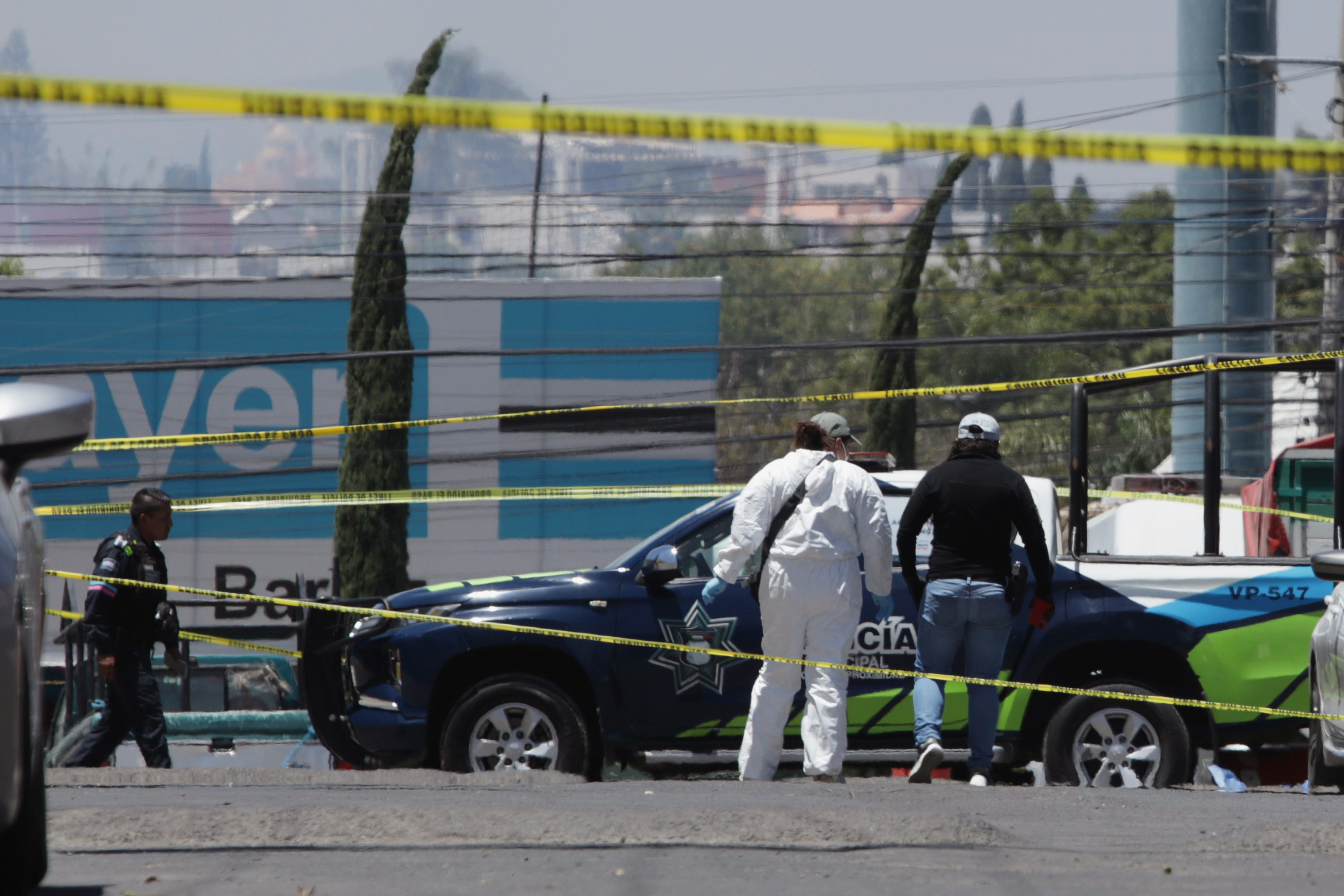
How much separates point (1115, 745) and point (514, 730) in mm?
2815

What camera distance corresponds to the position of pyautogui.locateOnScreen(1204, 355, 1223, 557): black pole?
763 centimetres

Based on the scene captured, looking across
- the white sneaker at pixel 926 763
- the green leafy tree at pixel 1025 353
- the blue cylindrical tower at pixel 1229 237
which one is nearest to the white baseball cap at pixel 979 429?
the white sneaker at pixel 926 763

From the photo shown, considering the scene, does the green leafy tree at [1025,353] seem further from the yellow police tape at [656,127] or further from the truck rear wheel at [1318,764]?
the yellow police tape at [656,127]

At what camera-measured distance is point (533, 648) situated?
719 centimetres

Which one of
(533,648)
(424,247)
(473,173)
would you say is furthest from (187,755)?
(473,173)

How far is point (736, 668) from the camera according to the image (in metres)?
7.12

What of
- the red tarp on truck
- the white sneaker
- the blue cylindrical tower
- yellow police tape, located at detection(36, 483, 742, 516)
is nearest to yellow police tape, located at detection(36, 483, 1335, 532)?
yellow police tape, located at detection(36, 483, 742, 516)

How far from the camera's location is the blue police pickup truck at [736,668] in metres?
7.04

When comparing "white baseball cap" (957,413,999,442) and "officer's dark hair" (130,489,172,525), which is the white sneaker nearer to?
"white baseball cap" (957,413,999,442)

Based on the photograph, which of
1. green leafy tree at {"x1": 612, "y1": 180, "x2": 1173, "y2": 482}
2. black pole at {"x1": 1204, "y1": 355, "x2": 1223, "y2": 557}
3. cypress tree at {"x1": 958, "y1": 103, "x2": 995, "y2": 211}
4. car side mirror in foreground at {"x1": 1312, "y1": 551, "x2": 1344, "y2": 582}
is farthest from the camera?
green leafy tree at {"x1": 612, "y1": 180, "x2": 1173, "y2": 482}

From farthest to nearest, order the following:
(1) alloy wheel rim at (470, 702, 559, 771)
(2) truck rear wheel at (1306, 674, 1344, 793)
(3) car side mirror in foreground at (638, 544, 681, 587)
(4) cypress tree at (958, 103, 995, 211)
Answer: (4) cypress tree at (958, 103, 995, 211)
(1) alloy wheel rim at (470, 702, 559, 771)
(3) car side mirror in foreground at (638, 544, 681, 587)
(2) truck rear wheel at (1306, 674, 1344, 793)

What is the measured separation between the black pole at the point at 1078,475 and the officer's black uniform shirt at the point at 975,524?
0.88 metres

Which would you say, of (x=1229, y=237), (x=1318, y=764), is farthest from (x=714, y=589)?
(x=1229, y=237)

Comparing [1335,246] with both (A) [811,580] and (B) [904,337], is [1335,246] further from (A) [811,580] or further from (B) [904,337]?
(A) [811,580]
